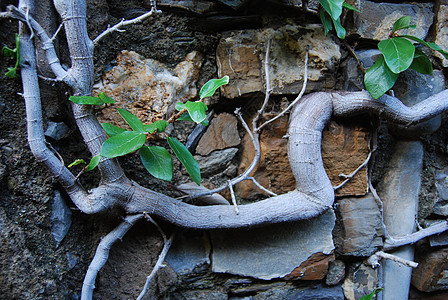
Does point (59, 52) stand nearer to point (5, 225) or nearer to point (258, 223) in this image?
point (5, 225)

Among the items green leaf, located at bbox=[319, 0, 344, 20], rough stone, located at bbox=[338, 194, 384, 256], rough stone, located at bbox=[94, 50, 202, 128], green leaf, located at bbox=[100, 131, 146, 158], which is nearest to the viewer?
green leaf, located at bbox=[100, 131, 146, 158]

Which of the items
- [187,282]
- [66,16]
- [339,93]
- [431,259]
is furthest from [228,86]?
[431,259]

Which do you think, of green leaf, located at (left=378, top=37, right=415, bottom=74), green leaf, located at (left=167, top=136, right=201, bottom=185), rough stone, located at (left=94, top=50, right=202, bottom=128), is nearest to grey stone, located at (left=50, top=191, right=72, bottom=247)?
rough stone, located at (left=94, top=50, right=202, bottom=128)

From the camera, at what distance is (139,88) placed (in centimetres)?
95

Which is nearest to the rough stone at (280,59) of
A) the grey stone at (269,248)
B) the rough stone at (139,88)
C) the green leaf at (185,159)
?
the rough stone at (139,88)

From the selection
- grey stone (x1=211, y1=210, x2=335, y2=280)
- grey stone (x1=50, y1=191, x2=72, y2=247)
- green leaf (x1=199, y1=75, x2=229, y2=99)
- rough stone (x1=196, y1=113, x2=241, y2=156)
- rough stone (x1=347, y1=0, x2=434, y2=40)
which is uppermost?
rough stone (x1=347, y1=0, x2=434, y2=40)

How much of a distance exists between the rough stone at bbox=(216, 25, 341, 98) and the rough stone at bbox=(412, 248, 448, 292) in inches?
29.1

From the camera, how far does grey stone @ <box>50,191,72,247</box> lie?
0.84 metres

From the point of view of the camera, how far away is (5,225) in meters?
0.76

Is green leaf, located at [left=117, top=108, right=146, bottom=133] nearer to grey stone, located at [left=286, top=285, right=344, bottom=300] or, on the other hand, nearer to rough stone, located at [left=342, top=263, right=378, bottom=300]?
grey stone, located at [left=286, top=285, right=344, bottom=300]

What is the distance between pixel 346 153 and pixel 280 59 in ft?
1.20

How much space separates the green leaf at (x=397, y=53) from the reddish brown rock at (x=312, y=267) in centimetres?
59

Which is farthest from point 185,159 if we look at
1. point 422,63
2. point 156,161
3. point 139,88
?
A: point 422,63

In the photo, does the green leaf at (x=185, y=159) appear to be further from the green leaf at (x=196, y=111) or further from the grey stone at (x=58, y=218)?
the grey stone at (x=58, y=218)
